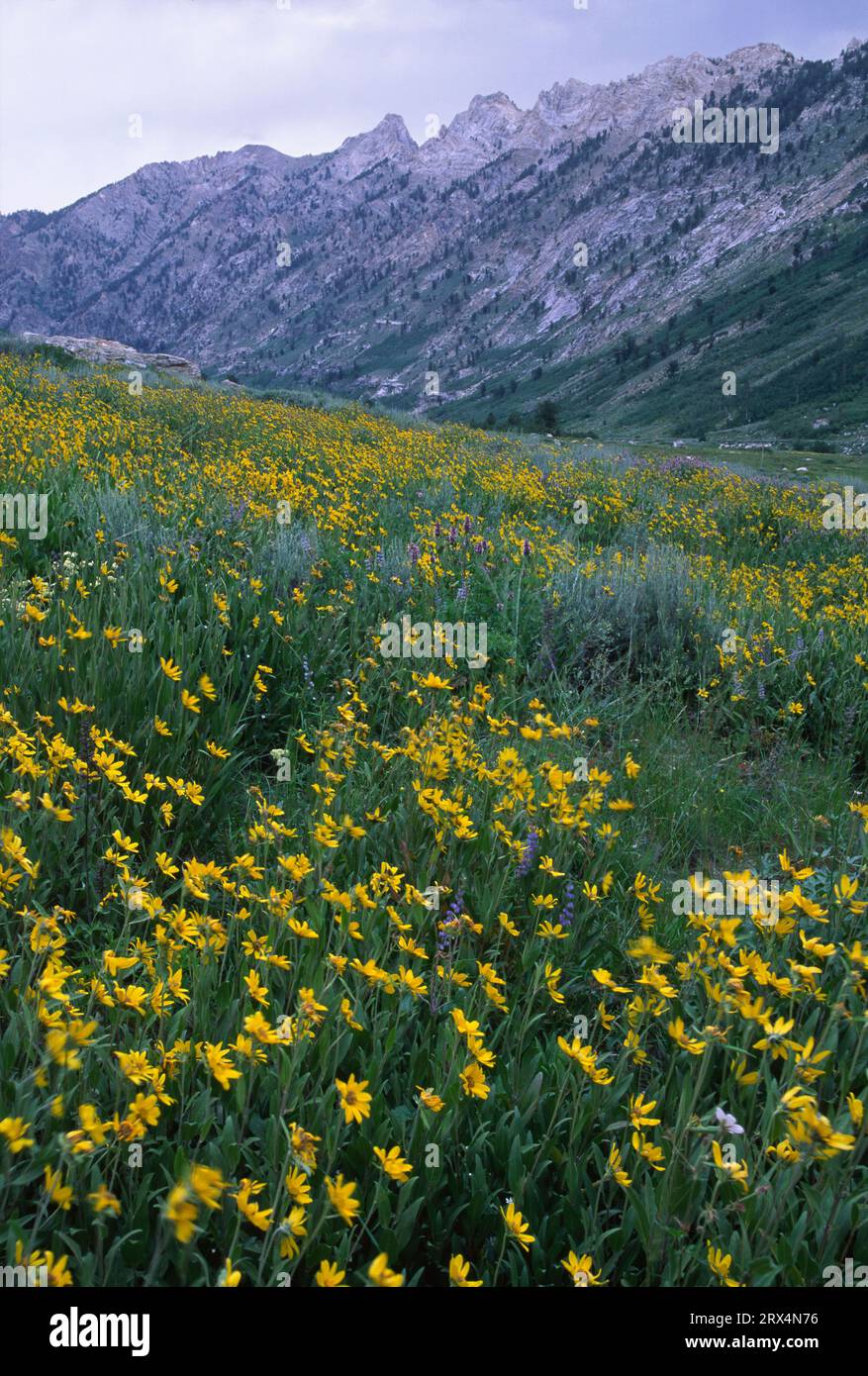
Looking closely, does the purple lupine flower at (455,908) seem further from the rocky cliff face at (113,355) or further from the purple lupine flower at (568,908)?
the rocky cliff face at (113,355)

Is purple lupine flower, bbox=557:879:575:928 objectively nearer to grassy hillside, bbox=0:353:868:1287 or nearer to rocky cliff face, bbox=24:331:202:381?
grassy hillside, bbox=0:353:868:1287

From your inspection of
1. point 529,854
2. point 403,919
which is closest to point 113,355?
point 529,854

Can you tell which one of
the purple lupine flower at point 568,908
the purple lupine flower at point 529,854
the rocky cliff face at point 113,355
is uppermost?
the rocky cliff face at point 113,355

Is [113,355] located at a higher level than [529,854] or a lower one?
higher

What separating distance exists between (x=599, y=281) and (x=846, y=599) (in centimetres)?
20970

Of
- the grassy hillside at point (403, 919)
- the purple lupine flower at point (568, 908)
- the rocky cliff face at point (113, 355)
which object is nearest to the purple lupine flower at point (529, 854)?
the grassy hillside at point (403, 919)

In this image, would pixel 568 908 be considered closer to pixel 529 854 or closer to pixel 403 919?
pixel 529 854

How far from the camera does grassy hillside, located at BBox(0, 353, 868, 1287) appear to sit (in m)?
1.61

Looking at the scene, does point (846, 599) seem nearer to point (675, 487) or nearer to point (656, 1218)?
point (675, 487)

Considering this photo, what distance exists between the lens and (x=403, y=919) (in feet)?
8.00

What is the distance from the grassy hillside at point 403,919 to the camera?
63.3 inches

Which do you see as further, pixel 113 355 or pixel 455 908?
pixel 113 355

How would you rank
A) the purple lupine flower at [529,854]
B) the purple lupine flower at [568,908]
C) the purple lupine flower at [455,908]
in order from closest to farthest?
1. the purple lupine flower at [455,908]
2. the purple lupine flower at [568,908]
3. the purple lupine flower at [529,854]

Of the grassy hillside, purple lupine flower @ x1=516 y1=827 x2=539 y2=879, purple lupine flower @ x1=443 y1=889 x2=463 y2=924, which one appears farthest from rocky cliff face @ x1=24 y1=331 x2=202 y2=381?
purple lupine flower @ x1=443 y1=889 x2=463 y2=924
